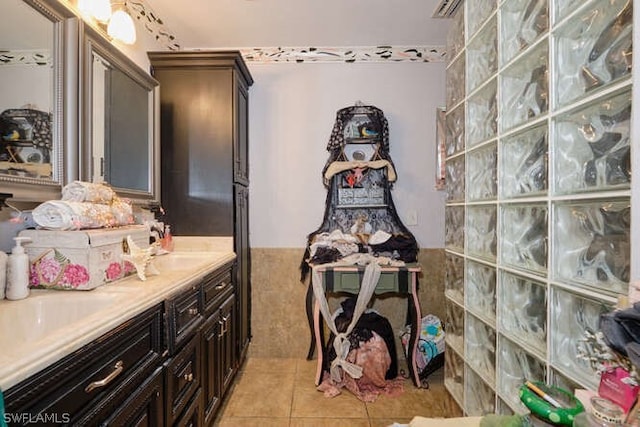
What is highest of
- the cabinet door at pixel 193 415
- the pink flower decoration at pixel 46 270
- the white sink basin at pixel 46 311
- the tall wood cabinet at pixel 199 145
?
the tall wood cabinet at pixel 199 145

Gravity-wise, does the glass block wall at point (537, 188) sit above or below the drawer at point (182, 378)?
above

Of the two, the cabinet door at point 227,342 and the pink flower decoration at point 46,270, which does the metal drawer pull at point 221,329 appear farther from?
the pink flower decoration at point 46,270

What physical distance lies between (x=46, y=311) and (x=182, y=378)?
562mm

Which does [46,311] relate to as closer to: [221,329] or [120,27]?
[221,329]

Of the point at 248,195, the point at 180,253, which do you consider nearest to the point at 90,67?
the point at 180,253

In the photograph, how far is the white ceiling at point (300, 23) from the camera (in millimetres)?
2066

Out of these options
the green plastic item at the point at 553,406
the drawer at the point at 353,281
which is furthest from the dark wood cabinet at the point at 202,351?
the green plastic item at the point at 553,406

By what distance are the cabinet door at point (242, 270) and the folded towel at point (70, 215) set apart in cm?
96

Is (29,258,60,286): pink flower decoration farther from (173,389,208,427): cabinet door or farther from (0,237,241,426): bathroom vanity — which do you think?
(173,389,208,427): cabinet door

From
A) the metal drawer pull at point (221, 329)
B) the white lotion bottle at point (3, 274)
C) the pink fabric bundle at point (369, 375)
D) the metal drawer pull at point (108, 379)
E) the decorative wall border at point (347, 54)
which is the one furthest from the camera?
the decorative wall border at point (347, 54)

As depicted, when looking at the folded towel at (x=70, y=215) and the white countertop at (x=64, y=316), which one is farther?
the folded towel at (x=70, y=215)

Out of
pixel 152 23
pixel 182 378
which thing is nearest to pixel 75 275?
pixel 182 378

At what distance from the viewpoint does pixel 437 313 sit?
2648mm

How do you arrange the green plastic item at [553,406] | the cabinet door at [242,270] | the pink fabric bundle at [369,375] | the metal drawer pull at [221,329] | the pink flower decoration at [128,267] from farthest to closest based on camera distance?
the cabinet door at [242,270], the pink fabric bundle at [369,375], the metal drawer pull at [221,329], the pink flower decoration at [128,267], the green plastic item at [553,406]
